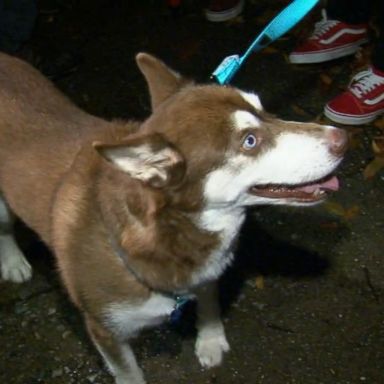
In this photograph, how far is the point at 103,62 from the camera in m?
4.55

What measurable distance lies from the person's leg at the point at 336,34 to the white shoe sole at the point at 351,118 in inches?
19.5

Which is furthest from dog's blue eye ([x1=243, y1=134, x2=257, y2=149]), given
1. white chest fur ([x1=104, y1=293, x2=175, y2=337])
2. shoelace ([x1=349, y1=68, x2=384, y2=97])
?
shoelace ([x1=349, y1=68, x2=384, y2=97])

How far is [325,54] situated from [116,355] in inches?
90.6

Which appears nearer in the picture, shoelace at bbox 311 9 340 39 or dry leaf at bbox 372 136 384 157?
dry leaf at bbox 372 136 384 157

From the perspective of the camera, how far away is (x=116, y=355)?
2.62 metres

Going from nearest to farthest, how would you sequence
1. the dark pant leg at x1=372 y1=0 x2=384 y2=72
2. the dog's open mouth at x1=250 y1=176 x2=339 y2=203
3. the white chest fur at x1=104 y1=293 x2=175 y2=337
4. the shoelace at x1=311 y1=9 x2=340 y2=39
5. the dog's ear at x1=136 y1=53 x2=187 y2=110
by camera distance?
the dog's open mouth at x1=250 y1=176 x2=339 y2=203 → the dog's ear at x1=136 y1=53 x2=187 y2=110 → the white chest fur at x1=104 y1=293 x2=175 y2=337 → the dark pant leg at x1=372 y1=0 x2=384 y2=72 → the shoelace at x1=311 y1=9 x2=340 y2=39

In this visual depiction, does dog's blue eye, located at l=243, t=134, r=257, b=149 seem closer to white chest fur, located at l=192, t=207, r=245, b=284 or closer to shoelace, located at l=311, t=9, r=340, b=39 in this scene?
white chest fur, located at l=192, t=207, r=245, b=284

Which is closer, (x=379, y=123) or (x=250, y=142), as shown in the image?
(x=250, y=142)

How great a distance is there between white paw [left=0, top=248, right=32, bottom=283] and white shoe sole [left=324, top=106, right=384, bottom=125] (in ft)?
5.66

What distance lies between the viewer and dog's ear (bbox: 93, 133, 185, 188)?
1.85 meters

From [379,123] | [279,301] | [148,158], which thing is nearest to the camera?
[148,158]

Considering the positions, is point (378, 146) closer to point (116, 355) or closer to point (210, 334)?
point (210, 334)

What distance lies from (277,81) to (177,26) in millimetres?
904

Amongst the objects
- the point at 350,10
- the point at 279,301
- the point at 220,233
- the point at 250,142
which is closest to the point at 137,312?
the point at 220,233
